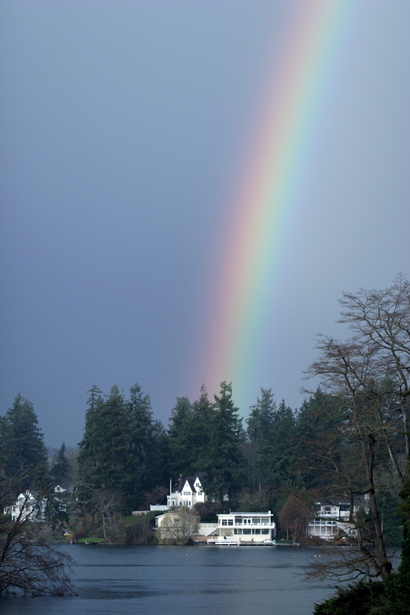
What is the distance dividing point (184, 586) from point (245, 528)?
5121 cm

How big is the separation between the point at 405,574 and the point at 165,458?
92079 mm

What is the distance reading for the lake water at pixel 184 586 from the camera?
35.3 meters

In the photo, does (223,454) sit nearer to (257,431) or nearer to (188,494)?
(188,494)

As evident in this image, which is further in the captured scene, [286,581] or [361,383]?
[286,581]

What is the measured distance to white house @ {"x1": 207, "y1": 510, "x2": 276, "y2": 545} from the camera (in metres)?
96.6

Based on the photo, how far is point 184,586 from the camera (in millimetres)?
47250

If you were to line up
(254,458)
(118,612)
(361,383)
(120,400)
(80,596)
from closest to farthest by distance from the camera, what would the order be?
(361,383), (118,612), (80,596), (120,400), (254,458)

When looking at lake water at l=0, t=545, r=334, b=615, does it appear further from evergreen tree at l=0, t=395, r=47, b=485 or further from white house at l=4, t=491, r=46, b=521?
evergreen tree at l=0, t=395, r=47, b=485

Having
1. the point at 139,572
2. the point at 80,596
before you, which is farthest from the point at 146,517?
the point at 80,596

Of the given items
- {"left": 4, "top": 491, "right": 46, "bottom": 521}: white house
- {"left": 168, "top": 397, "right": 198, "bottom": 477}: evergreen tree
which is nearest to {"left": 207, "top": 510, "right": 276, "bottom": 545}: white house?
{"left": 168, "top": 397, "right": 198, "bottom": 477}: evergreen tree

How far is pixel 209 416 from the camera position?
4227 inches

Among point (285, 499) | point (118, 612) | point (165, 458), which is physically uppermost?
point (165, 458)

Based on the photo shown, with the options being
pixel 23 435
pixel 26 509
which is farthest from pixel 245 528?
pixel 26 509

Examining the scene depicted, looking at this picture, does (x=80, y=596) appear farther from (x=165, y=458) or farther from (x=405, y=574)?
(x=165, y=458)
